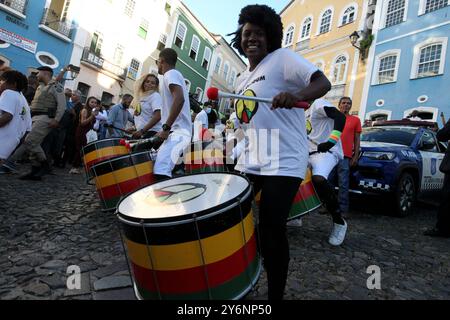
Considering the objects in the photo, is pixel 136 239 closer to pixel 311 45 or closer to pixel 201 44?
pixel 311 45

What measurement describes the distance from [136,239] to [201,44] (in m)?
31.9

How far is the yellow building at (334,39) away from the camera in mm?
18578

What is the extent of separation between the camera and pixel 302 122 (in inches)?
82.4

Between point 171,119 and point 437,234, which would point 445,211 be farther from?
point 171,119

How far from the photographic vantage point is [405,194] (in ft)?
19.4

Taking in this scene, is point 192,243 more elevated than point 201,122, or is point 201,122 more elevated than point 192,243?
point 201,122

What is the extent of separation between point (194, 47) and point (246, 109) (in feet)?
98.4

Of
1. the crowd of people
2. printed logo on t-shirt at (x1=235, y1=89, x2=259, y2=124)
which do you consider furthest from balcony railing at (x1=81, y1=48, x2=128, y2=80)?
printed logo on t-shirt at (x1=235, y1=89, x2=259, y2=124)

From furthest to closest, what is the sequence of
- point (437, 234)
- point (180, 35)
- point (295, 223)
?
1. point (180, 35)
2. point (437, 234)
3. point (295, 223)

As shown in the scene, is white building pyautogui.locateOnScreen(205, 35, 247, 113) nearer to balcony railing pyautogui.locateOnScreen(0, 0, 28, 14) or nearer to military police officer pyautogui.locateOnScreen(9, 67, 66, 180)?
balcony railing pyautogui.locateOnScreen(0, 0, 28, 14)

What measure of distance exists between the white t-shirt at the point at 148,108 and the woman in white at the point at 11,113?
1.52 metres

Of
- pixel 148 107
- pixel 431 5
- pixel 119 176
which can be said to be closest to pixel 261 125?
pixel 119 176

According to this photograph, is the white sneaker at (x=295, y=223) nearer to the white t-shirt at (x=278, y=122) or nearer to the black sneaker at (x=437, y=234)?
the black sneaker at (x=437, y=234)

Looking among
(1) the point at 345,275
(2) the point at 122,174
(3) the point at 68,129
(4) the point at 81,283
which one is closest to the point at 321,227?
(1) the point at 345,275
